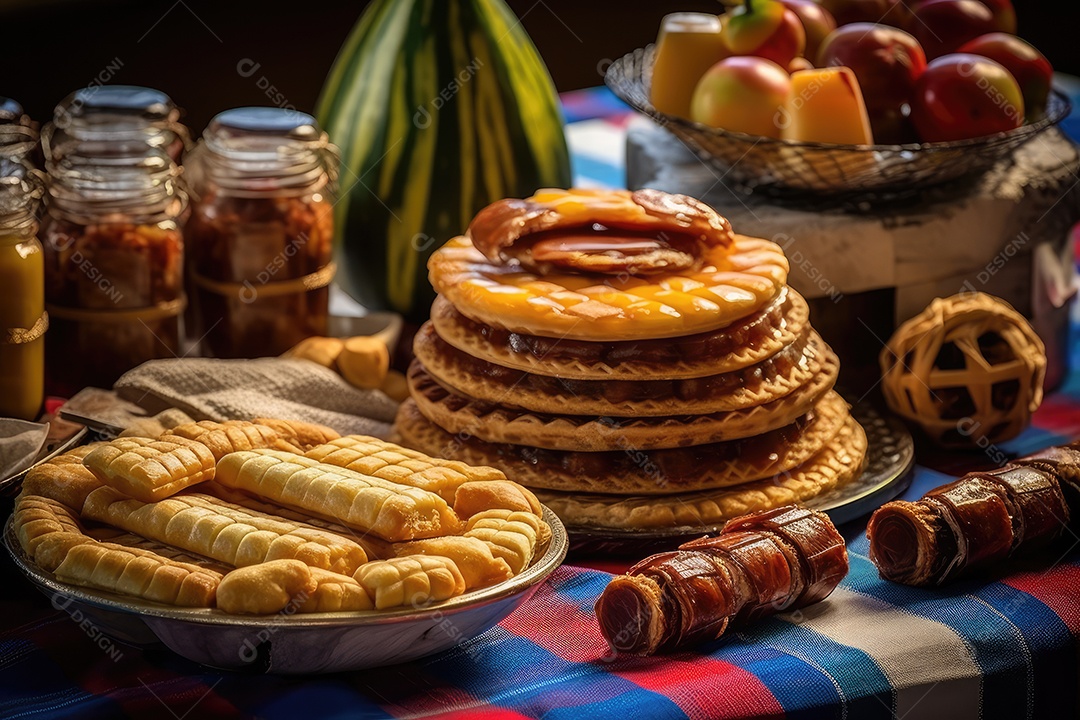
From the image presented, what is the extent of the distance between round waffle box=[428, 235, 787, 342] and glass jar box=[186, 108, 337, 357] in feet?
0.87

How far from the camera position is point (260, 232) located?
144cm

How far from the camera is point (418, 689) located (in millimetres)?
929

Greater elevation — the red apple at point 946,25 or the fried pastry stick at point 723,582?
the red apple at point 946,25

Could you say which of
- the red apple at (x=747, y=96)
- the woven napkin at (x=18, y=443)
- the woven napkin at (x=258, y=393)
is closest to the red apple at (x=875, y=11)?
the red apple at (x=747, y=96)

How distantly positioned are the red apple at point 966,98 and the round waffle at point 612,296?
337 millimetres

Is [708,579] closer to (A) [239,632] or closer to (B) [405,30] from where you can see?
(A) [239,632]

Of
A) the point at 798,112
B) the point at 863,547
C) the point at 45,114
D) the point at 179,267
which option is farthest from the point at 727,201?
the point at 45,114

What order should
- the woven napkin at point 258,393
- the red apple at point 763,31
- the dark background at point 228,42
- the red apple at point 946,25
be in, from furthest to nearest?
1. the dark background at point 228,42
2. the red apple at point 946,25
3. the red apple at point 763,31
4. the woven napkin at point 258,393

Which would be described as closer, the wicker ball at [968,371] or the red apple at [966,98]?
the wicker ball at [968,371]

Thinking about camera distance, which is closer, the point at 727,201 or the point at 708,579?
the point at 708,579

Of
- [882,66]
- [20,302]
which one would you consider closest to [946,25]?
[882,66]

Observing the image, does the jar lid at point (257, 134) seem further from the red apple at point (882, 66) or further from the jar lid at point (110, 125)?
the red apple at point (882, 66)

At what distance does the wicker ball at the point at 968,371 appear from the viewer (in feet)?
4.37

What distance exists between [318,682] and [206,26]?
2175 mm
